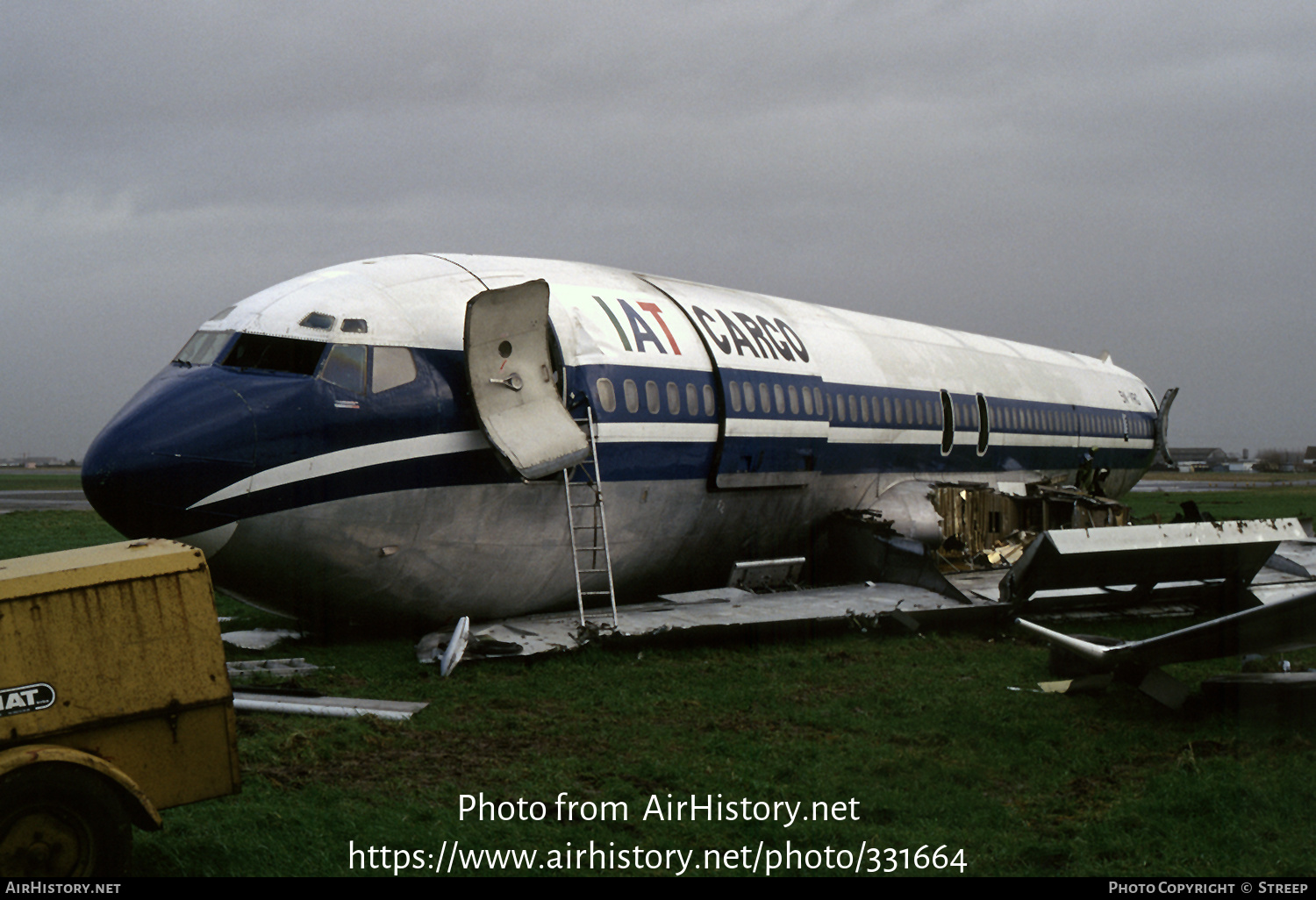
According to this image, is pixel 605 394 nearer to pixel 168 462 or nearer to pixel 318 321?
pixel 318 321

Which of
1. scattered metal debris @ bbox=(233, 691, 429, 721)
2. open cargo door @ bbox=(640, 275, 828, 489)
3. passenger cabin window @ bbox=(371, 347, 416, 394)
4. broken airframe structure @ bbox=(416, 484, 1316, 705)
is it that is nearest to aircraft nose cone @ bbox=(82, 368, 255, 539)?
passenger cabin window @ bbox=(371, 347, 416, 394)

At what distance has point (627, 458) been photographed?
40.8ft

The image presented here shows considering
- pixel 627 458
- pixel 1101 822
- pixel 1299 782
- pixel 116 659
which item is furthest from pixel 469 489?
pixel 1299 782

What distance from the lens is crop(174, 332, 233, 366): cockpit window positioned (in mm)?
10773

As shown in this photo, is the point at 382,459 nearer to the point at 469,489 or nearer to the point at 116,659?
the point at 469,489

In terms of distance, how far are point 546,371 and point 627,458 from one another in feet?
5.10

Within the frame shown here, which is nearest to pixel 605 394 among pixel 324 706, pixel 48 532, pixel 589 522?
pixel 589 522

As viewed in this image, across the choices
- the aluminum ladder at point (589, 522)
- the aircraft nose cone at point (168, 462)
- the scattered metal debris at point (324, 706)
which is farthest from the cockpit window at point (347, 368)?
the scattered metal debris at point (324, 706)

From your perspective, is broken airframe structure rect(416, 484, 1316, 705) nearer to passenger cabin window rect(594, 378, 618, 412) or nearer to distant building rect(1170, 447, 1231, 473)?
passenger cabin window rect(594, 378, 618, 412)

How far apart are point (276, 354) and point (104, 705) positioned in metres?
5.93

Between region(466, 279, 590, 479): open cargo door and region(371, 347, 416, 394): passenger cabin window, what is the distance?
615 millimetres

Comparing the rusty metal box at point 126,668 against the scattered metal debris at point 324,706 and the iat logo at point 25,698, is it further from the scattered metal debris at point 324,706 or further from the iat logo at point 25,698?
the scattered metal debris at point 324,706

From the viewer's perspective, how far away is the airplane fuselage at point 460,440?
9.93 metres

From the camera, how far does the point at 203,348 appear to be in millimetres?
10977
